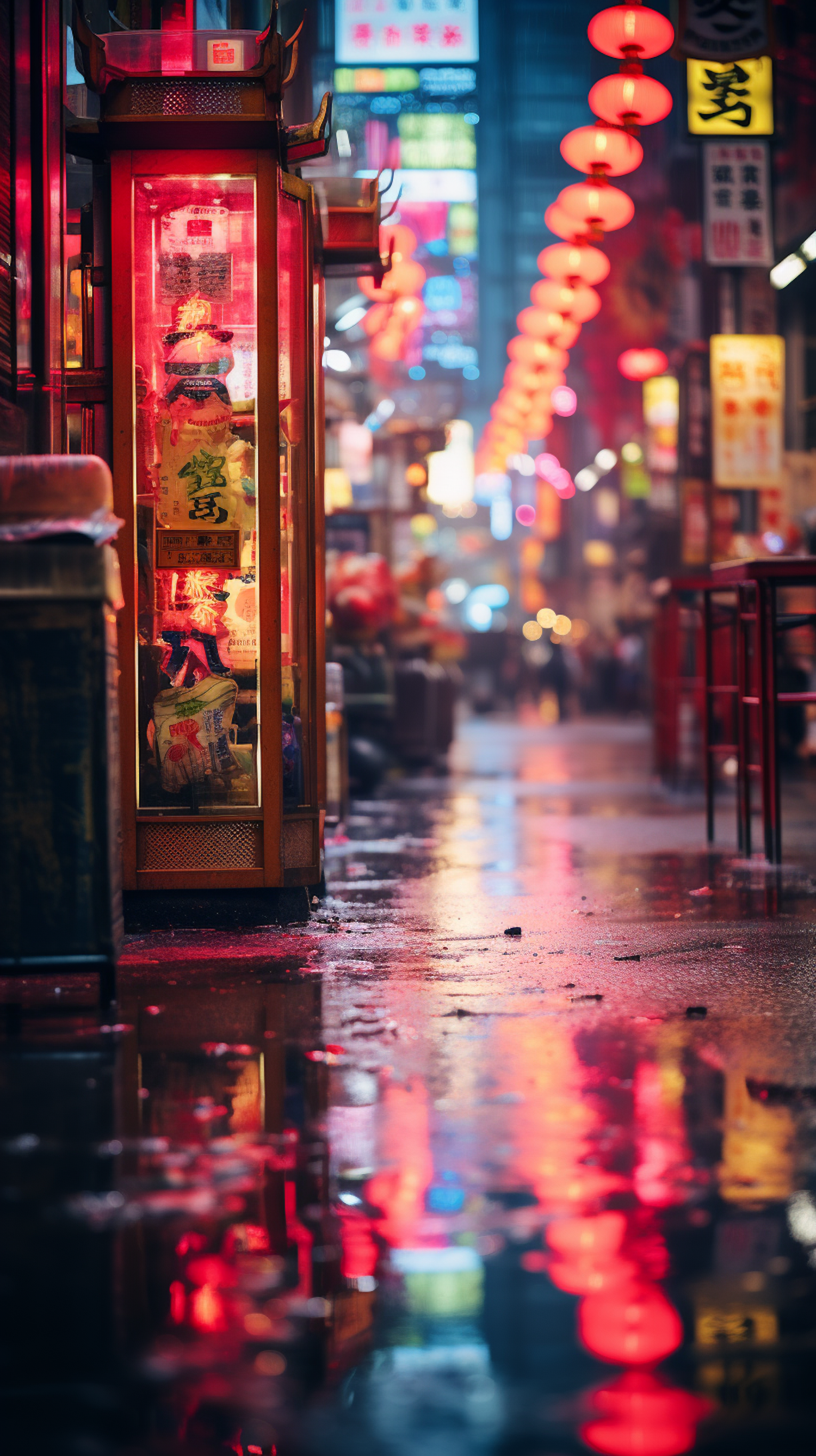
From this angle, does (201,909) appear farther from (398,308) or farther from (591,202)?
(398,308)

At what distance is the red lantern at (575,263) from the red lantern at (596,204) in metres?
1.39

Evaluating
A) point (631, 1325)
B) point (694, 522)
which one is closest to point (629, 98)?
point (631, 1325)

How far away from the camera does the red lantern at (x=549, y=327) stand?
1811cm

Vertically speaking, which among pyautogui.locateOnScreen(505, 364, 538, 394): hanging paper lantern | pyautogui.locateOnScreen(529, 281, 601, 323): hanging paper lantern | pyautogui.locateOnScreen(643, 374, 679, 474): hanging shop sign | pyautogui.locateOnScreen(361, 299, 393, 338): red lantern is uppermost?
pyautogui.locateOnScreen(643, 374, 679, 474): hanging shop sign

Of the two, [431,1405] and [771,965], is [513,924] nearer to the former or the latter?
[771,965]

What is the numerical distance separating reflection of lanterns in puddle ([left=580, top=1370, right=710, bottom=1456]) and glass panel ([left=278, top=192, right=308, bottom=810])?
15.2 ft

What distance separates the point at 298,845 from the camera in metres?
6.68

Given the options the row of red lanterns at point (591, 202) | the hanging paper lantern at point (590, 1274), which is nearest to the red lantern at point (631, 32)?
the row of red lanterns at point (591, 202)

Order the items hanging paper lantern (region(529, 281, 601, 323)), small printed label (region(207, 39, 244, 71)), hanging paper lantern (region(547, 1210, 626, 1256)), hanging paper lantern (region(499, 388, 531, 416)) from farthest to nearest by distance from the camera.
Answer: hanging paper lantern (region(499, 388, 531, 416)) → hanging paper lantern (region(529, 281, 601, 323)) → small printed label (region(207, 39, 244, 71)) → hanging paper lantern (region(547, 1210, 626, 1256))

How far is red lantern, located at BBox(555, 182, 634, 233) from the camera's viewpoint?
1416 centimetres

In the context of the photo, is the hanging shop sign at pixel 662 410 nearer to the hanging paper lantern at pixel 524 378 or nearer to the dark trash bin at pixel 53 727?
the hanging paper lantern at pixel 524 378

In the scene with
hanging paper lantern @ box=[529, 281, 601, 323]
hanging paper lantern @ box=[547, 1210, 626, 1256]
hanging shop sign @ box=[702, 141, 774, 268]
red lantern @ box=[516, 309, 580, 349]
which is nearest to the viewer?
hanging paper lantern @ box=[547, 1210, 626, 1256]

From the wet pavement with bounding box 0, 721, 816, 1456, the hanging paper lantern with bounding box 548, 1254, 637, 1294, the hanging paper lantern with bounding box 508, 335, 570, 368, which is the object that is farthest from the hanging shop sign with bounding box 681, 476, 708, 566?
the hanging paper lantern with bounding box 548, 1254, 637, 1294

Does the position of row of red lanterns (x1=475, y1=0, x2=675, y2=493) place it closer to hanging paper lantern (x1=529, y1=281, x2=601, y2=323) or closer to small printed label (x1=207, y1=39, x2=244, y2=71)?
hanging paper lantern (x1=529, y1=281, x2=601, y2=323)
